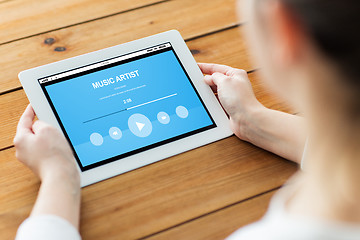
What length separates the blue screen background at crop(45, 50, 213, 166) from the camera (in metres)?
0.92

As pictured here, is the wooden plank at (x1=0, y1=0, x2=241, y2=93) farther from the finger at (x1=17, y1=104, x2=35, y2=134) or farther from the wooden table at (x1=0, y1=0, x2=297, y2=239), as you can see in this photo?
the finger at (x1=17, y1=104, x2=35, y2=134)

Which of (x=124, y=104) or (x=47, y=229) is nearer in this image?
(x=47, y=229)

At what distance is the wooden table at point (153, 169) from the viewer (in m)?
0.85

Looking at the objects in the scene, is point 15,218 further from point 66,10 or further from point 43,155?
point 66,10

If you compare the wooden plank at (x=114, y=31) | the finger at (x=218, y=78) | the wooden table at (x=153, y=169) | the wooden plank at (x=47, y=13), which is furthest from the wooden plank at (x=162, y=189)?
the wooden plank at (x=47, y=13)

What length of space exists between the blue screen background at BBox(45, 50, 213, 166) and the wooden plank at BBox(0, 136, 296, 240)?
5 centimetres

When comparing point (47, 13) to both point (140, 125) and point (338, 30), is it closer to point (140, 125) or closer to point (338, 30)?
point (140, 125)

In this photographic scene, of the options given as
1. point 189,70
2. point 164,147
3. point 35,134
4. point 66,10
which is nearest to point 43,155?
point 35,134

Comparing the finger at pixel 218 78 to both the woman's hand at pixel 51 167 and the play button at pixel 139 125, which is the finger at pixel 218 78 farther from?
the woman's hand at pixel 51 167

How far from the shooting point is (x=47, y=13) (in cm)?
124

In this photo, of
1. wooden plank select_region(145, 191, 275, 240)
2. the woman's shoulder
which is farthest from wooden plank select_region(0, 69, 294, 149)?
the woman's shoulder

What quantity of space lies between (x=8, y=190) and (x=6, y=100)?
0.23 m

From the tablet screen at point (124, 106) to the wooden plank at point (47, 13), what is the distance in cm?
27

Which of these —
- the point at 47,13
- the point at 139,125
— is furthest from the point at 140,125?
the point at 47,13
